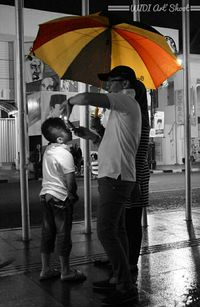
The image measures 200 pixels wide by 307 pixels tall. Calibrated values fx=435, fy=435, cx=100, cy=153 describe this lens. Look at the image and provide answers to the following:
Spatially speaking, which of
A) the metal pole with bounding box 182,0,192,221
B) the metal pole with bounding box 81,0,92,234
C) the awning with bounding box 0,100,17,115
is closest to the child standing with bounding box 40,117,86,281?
the metal pole with bounding box 81,0,92,234

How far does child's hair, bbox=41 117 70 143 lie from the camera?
3.97 meters

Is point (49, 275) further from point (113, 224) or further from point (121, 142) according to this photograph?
point (121, 142)

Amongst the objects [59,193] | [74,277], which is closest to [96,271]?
[74,277]

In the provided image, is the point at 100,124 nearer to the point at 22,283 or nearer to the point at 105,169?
the point at 105,169

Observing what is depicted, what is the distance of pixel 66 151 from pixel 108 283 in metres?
1.23

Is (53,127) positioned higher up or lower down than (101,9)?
lower down

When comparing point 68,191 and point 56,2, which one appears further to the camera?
point 56,2

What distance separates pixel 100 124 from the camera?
14.3 feet

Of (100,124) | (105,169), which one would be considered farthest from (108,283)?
(100,124)

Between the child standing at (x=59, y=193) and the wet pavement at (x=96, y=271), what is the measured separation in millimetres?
260

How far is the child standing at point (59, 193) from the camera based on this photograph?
12.9 ft

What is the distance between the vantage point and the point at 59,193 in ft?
12.9

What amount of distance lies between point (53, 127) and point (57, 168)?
14.9 inches

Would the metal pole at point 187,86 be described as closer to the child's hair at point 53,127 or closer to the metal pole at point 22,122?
the metal pole at point 22,122
